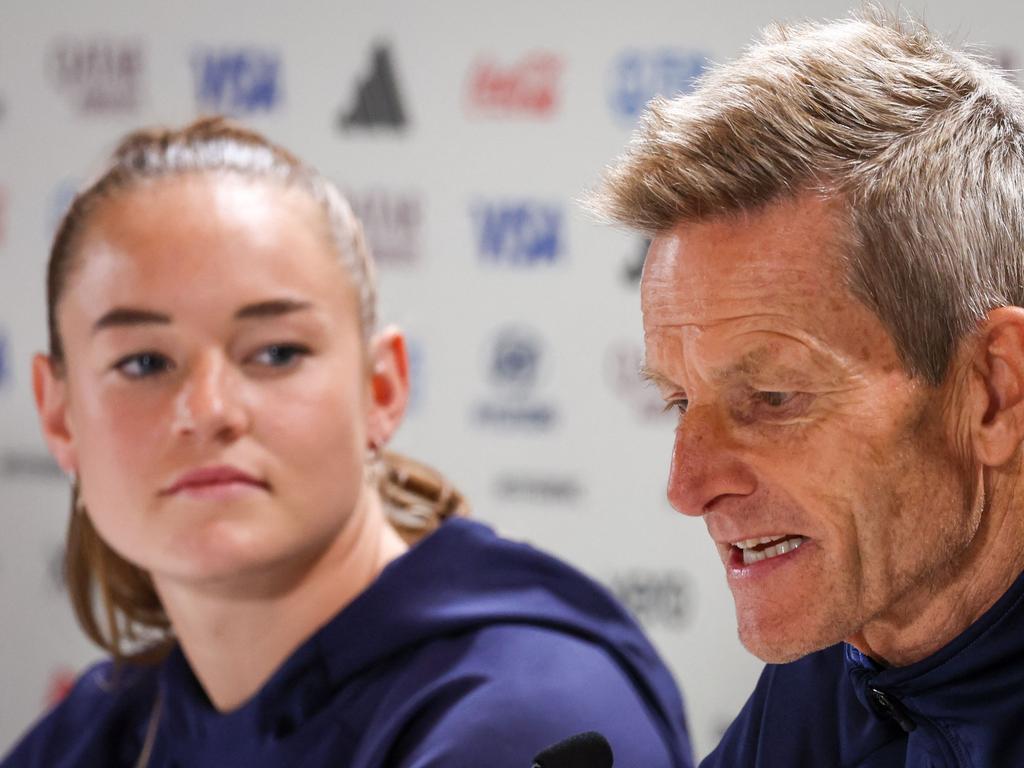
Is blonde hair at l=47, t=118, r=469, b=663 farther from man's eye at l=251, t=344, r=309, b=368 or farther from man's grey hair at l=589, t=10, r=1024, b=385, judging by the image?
man's grey hair at l=589, t=10, r=1024, b=385

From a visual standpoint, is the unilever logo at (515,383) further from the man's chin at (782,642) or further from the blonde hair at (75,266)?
the man's chin at (782,642)

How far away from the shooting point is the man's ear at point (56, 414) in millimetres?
1737

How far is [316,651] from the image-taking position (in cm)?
163

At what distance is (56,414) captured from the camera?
5.75 feet

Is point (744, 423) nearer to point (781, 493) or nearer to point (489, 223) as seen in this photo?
point (781, 493)

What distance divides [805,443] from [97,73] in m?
2.76

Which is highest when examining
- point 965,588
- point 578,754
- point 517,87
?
point 517,87

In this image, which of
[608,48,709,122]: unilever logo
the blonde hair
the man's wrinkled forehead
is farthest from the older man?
[608,48,709,122]: unilever logo

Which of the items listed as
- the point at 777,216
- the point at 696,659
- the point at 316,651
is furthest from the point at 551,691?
the point at 696,659

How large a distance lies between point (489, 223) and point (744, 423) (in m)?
2.26

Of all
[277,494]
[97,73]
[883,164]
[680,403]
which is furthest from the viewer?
[97,73]

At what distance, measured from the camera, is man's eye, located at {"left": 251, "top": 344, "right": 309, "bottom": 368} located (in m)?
1.60

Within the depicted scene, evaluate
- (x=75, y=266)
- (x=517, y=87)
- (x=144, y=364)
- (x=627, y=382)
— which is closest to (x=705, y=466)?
(x=144, y=364)

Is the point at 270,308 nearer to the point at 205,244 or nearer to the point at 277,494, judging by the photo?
the point at 205,244
